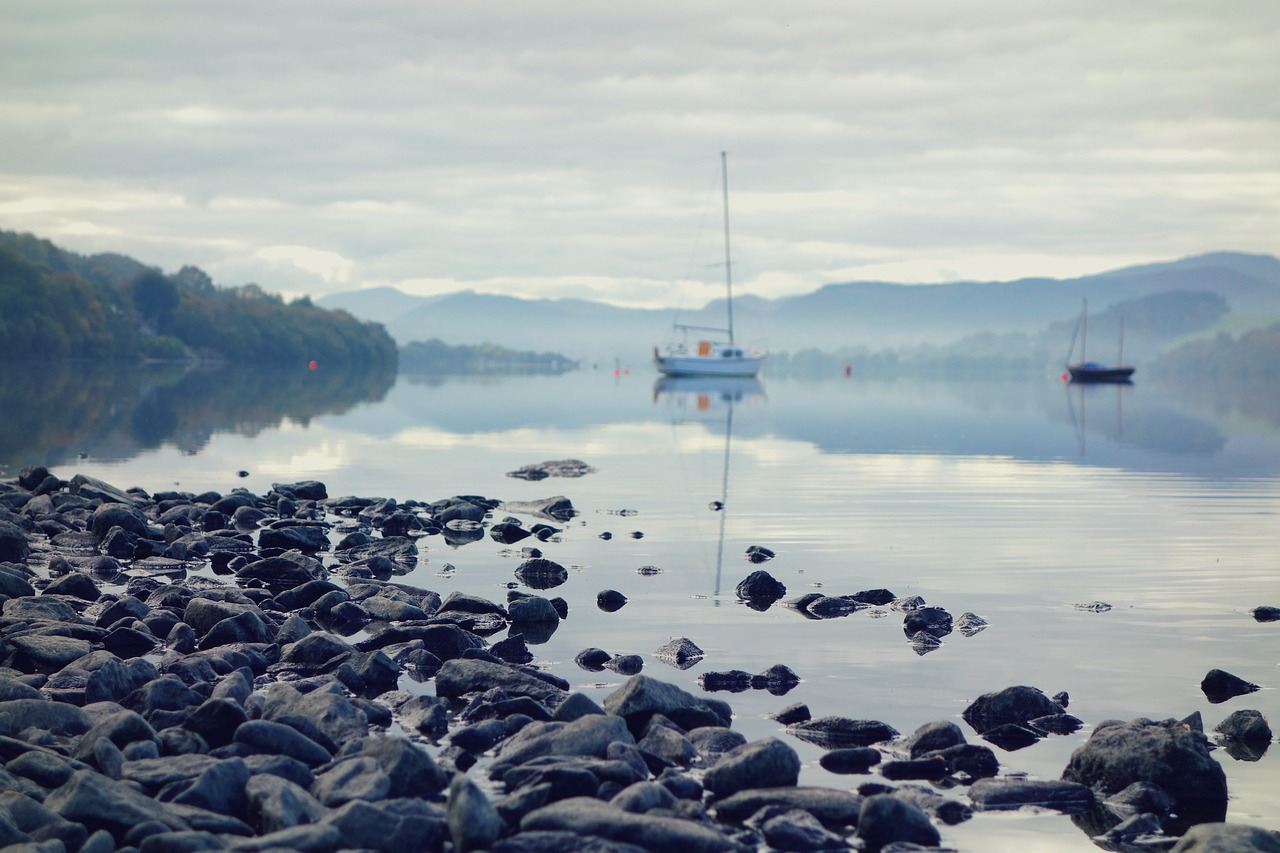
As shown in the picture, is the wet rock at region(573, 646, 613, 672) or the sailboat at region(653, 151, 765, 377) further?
the sailboat at region(653, 151, 765, 377)

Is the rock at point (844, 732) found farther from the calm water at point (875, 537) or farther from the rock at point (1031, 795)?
the rock at point (1031, 795)

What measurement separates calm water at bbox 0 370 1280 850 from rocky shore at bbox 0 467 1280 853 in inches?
16.8

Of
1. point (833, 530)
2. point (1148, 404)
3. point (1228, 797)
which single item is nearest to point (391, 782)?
point (1228, 797)

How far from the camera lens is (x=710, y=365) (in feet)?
472

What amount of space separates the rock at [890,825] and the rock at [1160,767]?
2194 millimetres

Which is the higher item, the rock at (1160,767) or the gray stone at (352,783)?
the gray stone at (352,783)

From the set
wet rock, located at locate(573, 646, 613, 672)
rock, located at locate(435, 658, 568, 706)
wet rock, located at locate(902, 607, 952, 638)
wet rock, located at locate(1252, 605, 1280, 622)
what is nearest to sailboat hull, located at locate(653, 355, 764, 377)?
wet rock, located at locate(1252, 605, 1280, 622)

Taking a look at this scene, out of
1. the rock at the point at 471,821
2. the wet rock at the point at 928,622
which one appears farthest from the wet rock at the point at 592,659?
the rock at the point at 471,821

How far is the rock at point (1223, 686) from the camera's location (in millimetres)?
14750

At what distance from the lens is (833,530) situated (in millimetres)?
27297

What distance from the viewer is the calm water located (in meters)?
15.0

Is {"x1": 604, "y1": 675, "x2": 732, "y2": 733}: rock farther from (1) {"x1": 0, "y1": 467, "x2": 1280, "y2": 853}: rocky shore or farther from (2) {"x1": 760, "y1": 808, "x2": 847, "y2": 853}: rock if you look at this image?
(2) {"x1": 760, "y1": 808, "x2": 847, "y2": 853}: rock

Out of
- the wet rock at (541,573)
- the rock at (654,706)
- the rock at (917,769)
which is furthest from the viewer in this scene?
the wet rock at (541,573)

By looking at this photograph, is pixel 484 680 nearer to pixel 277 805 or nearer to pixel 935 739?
pixel 277 805
